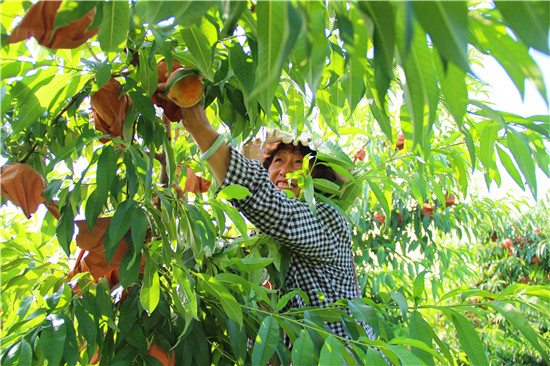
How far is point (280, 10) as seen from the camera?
1.27 ft

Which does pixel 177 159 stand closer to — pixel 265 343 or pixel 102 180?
pixel 102 180

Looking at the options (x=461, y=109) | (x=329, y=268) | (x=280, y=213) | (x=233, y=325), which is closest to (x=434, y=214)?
(x=329, y=268)

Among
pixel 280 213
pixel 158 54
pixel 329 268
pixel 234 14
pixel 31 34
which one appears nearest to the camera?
pixel 234 14

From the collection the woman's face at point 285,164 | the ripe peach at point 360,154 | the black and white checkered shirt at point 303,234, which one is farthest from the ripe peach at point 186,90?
the ripe peach at point 360,154

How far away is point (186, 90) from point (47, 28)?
1.03 feet

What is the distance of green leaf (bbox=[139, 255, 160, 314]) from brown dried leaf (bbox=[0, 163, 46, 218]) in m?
0.21

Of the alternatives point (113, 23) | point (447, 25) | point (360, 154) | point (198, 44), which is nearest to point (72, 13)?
point (113, 23)

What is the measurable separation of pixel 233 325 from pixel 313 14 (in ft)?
2.20

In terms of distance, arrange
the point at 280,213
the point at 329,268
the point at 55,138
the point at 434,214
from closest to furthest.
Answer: the point at 55,138 < the point at 280,213 < the point at 329,268 < the point at 434,214

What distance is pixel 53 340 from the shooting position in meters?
0.73

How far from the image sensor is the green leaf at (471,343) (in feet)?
2.43

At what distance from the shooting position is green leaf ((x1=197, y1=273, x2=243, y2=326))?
2.57 feet

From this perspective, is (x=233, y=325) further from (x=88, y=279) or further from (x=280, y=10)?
(x=280, y=10)

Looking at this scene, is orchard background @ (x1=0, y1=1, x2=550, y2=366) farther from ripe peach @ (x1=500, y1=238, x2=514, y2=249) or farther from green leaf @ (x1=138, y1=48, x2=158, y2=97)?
ripe peach @ (x1=500, y1=238, x2=514, y2=249)
